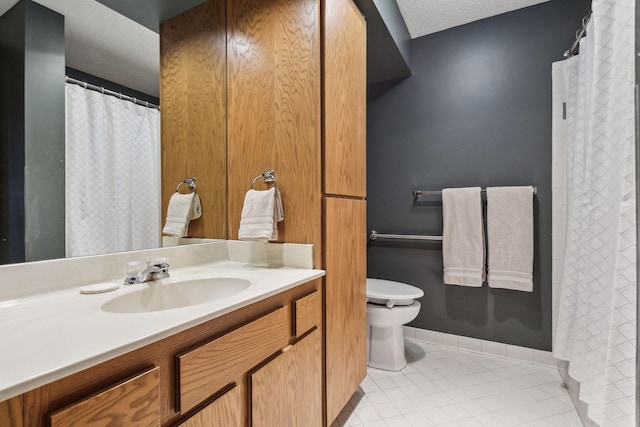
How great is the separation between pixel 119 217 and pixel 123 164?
0.21 meters

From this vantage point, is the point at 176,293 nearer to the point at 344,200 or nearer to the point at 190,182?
the point at 190,182

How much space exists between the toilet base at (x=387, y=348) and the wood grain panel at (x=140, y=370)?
3.97 feet

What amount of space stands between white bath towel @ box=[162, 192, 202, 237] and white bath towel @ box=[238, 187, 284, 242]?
315 mm

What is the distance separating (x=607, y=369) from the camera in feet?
3.27

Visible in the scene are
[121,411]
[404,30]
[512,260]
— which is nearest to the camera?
[121,411]

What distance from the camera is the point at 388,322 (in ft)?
5.96

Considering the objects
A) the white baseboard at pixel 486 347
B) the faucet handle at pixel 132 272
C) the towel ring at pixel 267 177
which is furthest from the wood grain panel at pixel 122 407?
the white baseboard at pixel 486 347

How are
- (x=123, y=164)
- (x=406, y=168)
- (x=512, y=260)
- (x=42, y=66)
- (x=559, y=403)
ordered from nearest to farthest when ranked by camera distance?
(x=42, y=66), (x=123, y=164), (x=559, y=403), (x=512, y=260), (x=406, y=168)

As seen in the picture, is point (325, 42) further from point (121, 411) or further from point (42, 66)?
point (121, 411)

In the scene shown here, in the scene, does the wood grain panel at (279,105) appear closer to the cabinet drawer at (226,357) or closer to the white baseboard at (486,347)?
the cabinet drawer at (226,357)

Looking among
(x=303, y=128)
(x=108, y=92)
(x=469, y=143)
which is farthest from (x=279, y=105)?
(x=469, y=143)

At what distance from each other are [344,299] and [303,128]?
791 millimetres

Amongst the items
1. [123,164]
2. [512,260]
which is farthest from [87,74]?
[512,260]

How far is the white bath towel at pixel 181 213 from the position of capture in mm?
1312
